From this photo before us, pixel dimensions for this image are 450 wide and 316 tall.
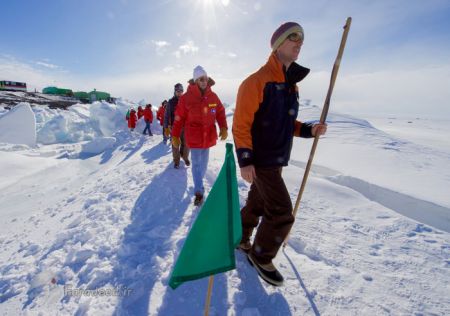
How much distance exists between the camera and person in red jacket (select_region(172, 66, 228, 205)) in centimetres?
375

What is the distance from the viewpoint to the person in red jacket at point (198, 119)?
12.3 feet

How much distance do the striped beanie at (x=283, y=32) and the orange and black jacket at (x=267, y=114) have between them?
107 mm

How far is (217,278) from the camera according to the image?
2.22 m

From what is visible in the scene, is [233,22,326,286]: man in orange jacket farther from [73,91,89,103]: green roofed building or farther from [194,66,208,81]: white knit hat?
[73,91,89,103]: green roofed building

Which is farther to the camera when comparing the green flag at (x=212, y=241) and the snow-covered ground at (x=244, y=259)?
the snow-covered ground at (x=244, y=259)

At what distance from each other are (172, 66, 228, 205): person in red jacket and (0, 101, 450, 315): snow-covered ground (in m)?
0.70

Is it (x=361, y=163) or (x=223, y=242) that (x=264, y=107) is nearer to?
(x=223, y=242)

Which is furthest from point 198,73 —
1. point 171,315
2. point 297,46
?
point 171,315

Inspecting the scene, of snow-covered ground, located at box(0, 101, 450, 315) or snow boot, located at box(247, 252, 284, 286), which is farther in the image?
snow boot, located at box(247, 252, 284, 286)

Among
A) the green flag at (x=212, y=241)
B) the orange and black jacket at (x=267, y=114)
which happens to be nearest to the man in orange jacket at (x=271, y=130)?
the orange and black jacket at (x=267, y=114)

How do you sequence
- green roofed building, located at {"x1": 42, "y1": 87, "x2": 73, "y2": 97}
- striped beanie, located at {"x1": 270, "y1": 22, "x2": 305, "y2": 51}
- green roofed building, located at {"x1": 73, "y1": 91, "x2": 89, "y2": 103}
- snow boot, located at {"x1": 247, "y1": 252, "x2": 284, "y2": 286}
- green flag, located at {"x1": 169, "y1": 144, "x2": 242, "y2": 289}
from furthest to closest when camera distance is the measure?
green roofed building, located at {"x1": 42, "y1": 87, "x2": 73, "y2": 97}, green roofed building, located at {"x1": 73, "y1": 91, "x2": 89, "y2": 103}, snow boot, located at {"x1": 247, "y1": 252, "x2": 284, "y2": 286}, striped beanie, located at {"x1": 270, "y1": 22, "x2": 305, "y2": 51}, green flag, located at {"x1": 169, "y1": 144, "x2": 242, "y2": 289}

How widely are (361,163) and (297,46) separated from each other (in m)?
4.83

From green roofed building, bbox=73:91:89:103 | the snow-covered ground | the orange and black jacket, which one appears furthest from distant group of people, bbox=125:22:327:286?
green roofed building, bbox=73:91:89:103

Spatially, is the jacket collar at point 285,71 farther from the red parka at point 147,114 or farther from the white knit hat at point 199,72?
the red parka at point 147,114
